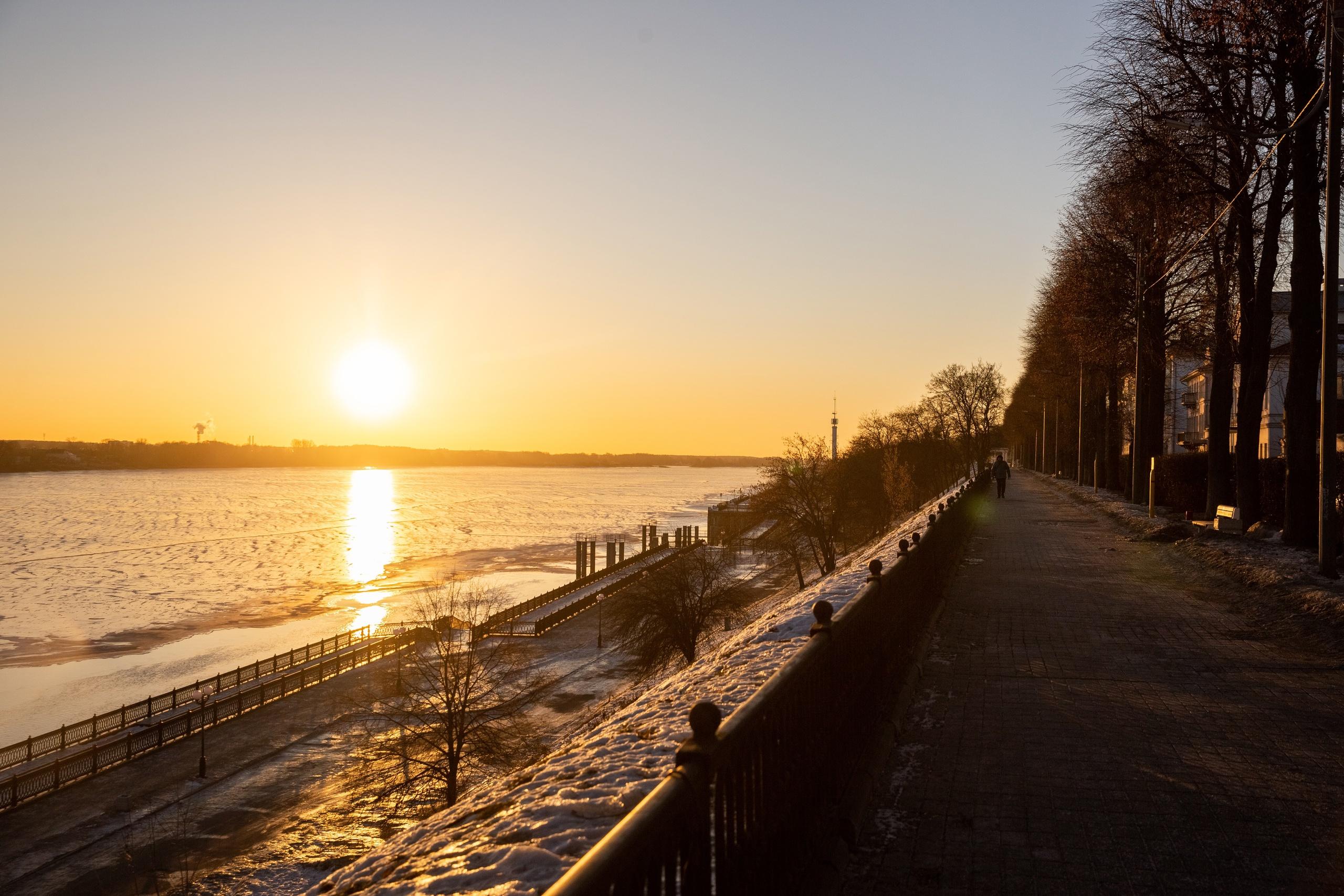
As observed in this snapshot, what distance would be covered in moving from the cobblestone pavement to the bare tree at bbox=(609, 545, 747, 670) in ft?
64.5

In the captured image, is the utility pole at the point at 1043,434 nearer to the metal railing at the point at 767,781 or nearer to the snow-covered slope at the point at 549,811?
the snow-covered slope at the point at 549,811

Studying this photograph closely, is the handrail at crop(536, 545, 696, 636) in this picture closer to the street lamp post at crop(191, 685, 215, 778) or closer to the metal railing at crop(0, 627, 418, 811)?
the metal railing at crop(0, 627, 418, 811)

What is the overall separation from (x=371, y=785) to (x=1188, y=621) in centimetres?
1848

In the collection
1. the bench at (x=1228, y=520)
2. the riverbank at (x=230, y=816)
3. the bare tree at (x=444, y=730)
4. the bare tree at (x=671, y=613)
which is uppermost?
the bench at (x=1228, y=520)

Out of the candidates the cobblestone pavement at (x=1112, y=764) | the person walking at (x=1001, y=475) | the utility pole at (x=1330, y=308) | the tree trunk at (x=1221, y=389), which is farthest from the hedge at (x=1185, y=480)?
the cobblestone pavement at (x=1112, y=764)

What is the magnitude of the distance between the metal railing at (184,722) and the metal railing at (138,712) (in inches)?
5.0

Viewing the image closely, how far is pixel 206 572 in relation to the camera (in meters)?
57.2

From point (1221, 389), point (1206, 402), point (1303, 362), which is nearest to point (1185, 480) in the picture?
point (1221, 389)

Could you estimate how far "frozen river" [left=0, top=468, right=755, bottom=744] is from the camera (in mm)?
34562

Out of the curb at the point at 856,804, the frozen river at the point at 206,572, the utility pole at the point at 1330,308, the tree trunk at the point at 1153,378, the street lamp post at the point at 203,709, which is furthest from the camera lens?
the frozen river at the point at 206,572

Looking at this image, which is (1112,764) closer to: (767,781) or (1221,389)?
(767,781)

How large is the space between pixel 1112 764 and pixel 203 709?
87.2ft

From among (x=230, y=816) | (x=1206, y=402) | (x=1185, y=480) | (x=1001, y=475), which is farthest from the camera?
(x=1206, y=402)

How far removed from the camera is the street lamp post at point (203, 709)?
2342 cm
